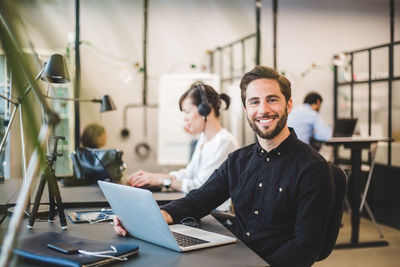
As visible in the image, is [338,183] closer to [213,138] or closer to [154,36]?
[213,138]

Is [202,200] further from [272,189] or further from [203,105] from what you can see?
[203,105]

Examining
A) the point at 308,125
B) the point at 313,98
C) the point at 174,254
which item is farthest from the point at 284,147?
the point at 313,98

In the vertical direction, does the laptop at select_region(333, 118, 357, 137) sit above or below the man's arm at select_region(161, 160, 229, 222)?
above

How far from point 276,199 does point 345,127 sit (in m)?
3.87

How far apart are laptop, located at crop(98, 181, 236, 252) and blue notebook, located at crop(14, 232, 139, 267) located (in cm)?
10

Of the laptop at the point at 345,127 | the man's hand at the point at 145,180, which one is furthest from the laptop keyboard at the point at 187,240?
the laptop at the point at 345,127

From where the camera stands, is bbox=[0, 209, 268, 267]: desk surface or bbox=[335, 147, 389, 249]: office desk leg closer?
bbox=[0, 209, 268, 267]: desk surface

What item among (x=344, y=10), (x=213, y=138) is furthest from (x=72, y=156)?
(x=344, y=10)

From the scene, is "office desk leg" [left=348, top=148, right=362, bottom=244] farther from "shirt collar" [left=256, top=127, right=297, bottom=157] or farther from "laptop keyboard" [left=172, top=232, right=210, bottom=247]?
"laptop keyboard" [left=172, top=232, right=210, bottom=247]

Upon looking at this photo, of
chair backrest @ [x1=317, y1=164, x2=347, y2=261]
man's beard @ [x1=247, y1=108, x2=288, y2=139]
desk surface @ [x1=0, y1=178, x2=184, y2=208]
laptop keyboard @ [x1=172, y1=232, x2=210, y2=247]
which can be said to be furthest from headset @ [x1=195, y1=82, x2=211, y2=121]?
laptop keyboard @ [x1=172, y1=232, x2=210, y2=247]

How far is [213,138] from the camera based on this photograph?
2.74m

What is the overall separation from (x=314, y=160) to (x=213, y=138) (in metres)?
1.21

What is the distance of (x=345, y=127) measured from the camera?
5195mm

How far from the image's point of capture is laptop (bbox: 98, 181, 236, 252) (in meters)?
1.27
